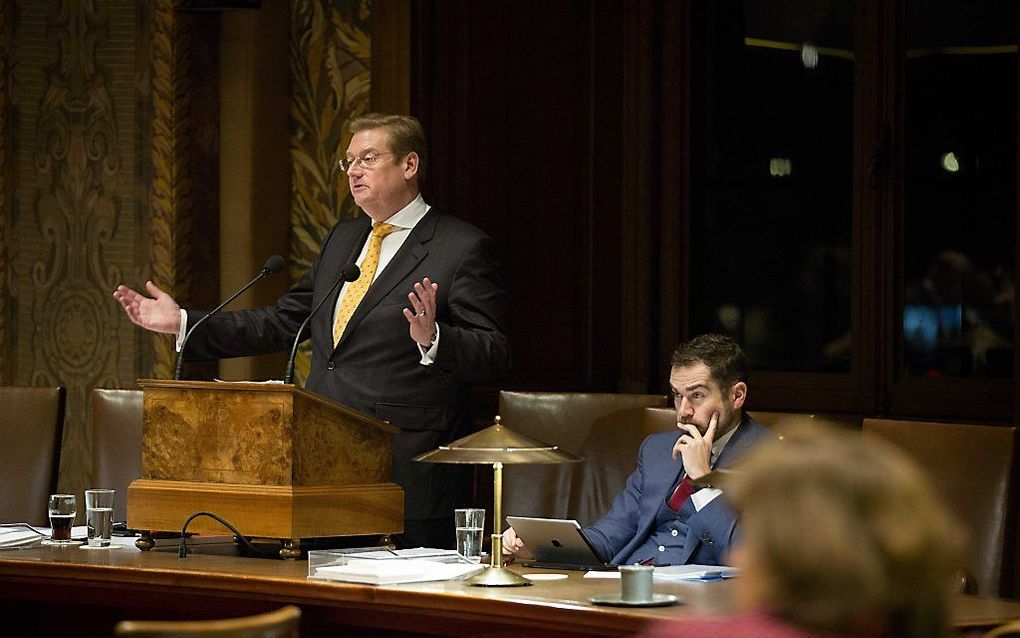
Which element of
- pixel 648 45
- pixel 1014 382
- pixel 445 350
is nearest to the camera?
pixel 445 350

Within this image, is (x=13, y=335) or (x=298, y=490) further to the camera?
(x=13, y=335)

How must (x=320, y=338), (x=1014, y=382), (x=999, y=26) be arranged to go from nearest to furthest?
(x=320, y=338)
(x=1014, y=382)
(x=999, y=26)

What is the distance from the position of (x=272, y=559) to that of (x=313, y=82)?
2481mm

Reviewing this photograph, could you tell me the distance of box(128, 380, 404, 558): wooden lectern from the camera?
3494 mm

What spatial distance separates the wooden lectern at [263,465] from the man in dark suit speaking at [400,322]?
0.40 meters

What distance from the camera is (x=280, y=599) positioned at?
3229 mm

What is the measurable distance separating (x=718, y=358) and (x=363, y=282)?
3.49 feet

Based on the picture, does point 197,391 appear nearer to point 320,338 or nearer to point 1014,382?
point 320,338

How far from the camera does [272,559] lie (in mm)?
3564

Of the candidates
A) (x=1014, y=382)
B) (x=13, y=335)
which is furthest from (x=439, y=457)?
(x=13, y=335)

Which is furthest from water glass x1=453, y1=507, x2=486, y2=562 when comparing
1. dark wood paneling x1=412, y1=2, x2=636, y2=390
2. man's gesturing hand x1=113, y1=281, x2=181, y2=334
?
Answer: dark wood paneling x1=412, y1=2, x2=636, y2=390

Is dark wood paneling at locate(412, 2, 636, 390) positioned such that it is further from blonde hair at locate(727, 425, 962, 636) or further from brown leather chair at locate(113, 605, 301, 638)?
blonde hair at locate(727, 425, 962, 636)

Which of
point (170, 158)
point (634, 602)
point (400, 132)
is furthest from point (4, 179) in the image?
point (634, 602)

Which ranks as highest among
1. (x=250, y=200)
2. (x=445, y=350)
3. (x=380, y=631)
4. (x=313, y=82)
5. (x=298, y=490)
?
(x=313, y=82)
